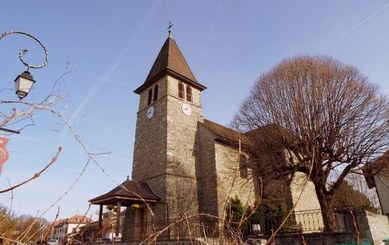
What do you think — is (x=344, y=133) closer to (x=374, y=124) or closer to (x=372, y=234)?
(x=374, y=124)

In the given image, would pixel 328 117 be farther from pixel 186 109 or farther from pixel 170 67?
pixel 170 67

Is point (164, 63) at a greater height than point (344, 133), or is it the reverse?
point (164, 63)

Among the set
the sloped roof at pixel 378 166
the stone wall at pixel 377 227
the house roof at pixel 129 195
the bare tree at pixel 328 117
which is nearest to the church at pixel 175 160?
the house roof at pixel 129 195

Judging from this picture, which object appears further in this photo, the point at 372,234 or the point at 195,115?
the point at 195,115

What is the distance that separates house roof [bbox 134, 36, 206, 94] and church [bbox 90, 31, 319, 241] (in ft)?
0.24

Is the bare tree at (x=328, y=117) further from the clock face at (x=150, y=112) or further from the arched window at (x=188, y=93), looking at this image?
the clock face at (x=150, y=112)

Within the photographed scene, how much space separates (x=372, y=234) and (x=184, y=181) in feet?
33.0

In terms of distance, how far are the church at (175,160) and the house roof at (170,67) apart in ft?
0.24

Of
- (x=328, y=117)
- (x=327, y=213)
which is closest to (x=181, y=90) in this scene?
(x=328, y=117)

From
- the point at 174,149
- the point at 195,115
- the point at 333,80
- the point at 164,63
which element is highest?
the point at 164,63

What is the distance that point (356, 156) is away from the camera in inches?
453

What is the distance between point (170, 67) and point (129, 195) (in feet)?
30.4

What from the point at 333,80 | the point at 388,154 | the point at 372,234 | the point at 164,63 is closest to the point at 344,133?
the point at 388,154

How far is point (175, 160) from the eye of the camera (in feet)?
53.5
